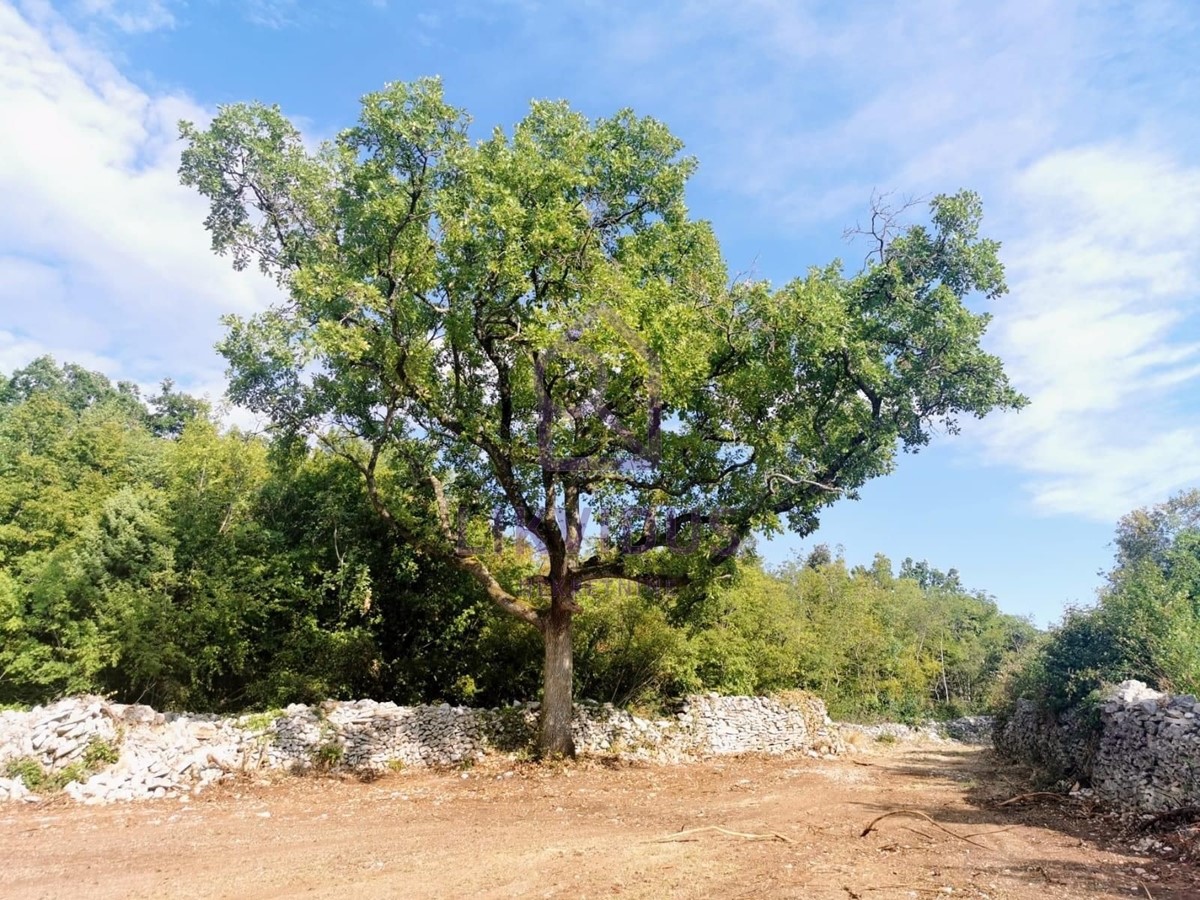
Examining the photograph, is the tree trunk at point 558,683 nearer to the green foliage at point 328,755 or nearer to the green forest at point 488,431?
the green forest at point 488,431

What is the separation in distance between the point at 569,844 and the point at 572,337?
679cm

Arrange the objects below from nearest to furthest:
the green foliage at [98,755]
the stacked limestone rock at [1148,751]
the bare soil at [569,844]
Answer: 1. the bare soil at [569,844]
2. the stacked limestone rock at [1148,751]
3. the green foliage at [98,755]

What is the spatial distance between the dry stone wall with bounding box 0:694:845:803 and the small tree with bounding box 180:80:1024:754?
1865 mm

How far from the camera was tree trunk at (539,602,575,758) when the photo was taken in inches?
500

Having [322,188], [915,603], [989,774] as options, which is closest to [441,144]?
[322,188]

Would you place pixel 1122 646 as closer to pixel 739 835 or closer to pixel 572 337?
pixel 739 835

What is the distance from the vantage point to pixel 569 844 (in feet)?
24.1

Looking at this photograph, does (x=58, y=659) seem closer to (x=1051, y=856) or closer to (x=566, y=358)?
(x=566, y=358)

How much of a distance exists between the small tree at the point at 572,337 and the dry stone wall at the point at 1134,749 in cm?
509

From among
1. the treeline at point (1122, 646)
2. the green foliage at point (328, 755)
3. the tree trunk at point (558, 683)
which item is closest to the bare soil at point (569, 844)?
the green foliage at point (328, 755)

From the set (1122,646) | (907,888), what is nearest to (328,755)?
(907,888)

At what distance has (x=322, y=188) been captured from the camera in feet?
40.7

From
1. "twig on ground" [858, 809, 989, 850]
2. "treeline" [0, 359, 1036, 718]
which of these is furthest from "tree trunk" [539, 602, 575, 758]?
"twig on ground" [858, 809, 989, 850]

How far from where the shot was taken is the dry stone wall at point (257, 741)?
31.6 feet
